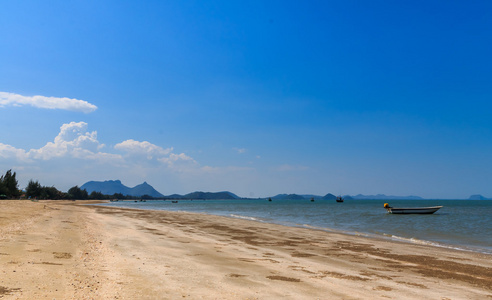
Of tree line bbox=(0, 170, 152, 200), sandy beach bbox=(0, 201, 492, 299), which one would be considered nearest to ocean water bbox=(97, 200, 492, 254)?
sandy beach bbox=(0, 201, 492, 299)

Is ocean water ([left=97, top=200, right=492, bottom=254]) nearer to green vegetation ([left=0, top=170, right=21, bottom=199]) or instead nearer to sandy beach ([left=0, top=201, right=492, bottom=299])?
sandy beach ([left=0, top=201, right=492, bottom=299])

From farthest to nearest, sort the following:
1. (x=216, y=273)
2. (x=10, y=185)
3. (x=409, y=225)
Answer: (x=10, y=185)
(x=409, y=225)
(x=216, y=273)

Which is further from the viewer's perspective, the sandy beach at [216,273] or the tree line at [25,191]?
the tree line at [25,191]

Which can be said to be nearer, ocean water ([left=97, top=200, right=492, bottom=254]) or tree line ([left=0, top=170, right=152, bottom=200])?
ocean water ([left=97, top=200, right=492, bottom=254])

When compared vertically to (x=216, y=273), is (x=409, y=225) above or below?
below

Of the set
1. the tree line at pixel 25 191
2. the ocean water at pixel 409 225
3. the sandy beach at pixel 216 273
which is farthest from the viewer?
the tree line at pixel 25 191

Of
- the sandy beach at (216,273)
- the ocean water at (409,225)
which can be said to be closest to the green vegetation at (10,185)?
the ocean water at (409,225)

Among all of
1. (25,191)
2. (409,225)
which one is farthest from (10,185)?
(409,225)

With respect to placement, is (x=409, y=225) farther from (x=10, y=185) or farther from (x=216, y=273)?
(x=10, y=185)

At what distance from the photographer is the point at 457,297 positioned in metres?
9.44

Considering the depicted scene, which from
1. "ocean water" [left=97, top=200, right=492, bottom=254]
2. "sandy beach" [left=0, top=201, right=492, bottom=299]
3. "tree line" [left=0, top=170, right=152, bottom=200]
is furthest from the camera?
"tree line" [left=0, top=170, right=152, bottom=200]

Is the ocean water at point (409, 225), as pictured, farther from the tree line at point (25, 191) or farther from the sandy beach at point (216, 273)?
the tree line at point (25, 191)

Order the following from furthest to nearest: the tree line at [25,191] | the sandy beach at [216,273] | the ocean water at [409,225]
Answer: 1. the tree line at [25,191]
2. the ocean water at [409,225]
3. the sandy beach at [216,273]

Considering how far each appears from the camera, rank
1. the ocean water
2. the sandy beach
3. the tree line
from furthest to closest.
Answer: the tree line < the ocean water < the sandy beach
